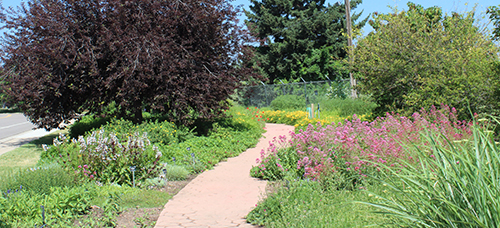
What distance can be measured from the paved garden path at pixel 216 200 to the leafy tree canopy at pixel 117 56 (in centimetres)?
323

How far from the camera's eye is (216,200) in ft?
19.5

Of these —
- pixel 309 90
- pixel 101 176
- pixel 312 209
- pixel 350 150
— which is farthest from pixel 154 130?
pixel 309 90

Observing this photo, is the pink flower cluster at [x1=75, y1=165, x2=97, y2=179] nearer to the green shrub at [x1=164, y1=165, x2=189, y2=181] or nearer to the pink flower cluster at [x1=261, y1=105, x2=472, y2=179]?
the green shrub at [x1=164, y1=165, x2=189, y2=181]

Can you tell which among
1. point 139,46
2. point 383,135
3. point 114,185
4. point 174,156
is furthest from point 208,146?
point 383,135

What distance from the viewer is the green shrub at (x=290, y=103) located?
68.1ft

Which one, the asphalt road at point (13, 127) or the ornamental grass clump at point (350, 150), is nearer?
the ornamental grass clump at point (350, 150)

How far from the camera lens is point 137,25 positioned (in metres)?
10.6

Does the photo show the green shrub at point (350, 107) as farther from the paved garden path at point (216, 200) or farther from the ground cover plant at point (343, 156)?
the paved garden path at point (216, 200)

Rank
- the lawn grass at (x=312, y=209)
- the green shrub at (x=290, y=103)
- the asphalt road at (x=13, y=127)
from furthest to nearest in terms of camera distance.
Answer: the green shrub at (x=290, y=103) < the asphalt road at (x=13, y=127) < the lawn grass at (x=312, y=209)

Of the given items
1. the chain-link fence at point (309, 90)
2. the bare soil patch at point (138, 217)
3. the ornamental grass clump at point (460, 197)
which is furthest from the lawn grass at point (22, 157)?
the chain-link fence at point (309, 90)

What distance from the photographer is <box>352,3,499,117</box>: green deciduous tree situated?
9.08m

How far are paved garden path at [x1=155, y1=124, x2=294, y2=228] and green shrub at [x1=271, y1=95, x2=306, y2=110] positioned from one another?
12.5 m

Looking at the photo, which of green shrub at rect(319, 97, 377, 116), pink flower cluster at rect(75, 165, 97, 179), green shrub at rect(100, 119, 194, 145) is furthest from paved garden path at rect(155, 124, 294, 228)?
green shrub at rect(319, 97, 377, 116)

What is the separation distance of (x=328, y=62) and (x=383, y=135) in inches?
1091
